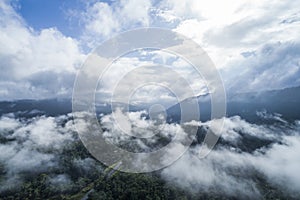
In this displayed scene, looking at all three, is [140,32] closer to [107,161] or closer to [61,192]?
[61,192]

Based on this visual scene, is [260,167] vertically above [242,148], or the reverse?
[242,148]

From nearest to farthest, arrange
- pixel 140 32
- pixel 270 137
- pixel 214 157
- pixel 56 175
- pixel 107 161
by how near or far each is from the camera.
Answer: pixel 140 32 < pixel 56 175 < pixel 107 161 < pixel 214 157 < pixel 270 137

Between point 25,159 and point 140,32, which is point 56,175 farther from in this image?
point 140,32

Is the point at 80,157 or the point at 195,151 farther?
the point at 195,151

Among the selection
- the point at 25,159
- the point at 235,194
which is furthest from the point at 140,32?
the point at 25,159

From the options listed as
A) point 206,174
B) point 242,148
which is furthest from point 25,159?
point 242,148

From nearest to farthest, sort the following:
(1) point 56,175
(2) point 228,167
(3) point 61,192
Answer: (3) point 61,192
(1) point 56,175
(2) point 228,167

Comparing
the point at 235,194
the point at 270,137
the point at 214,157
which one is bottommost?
the point at 235,194

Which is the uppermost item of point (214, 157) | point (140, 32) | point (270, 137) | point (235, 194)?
point (140, 32)

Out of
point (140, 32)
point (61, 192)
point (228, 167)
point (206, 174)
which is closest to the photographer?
point (140, 32)
